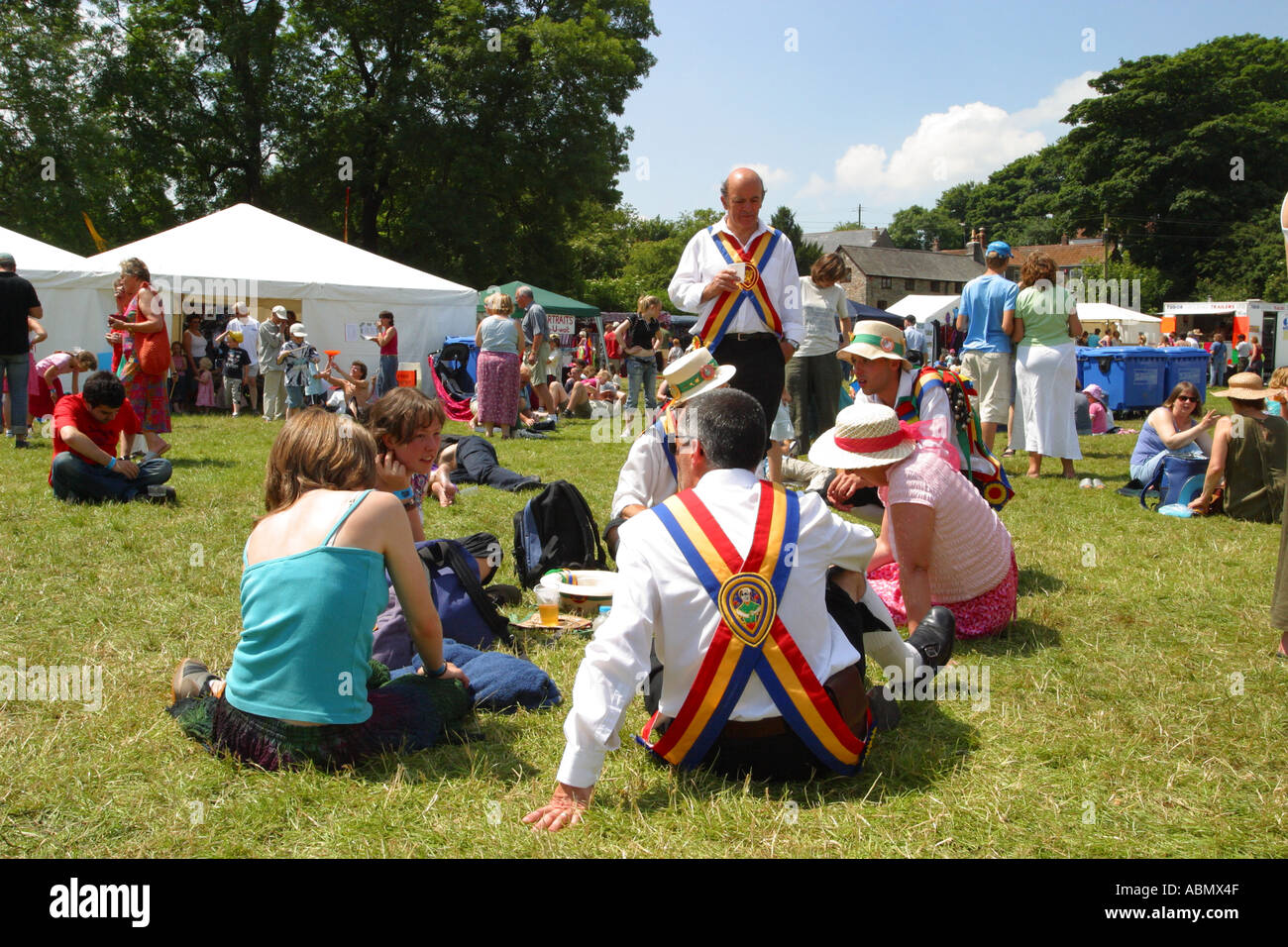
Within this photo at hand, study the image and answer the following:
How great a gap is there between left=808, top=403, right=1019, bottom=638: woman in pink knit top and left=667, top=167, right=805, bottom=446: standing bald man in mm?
1633

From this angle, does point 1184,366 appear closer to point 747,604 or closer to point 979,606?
point 979,606

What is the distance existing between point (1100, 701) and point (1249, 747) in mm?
512

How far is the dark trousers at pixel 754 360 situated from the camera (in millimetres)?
5586

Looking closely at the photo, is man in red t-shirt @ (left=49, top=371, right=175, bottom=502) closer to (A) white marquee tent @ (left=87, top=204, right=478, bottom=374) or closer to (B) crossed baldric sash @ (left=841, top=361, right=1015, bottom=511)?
(B) crossed baldric sash @ (left=841, top=361, right=1015, bottom=511)

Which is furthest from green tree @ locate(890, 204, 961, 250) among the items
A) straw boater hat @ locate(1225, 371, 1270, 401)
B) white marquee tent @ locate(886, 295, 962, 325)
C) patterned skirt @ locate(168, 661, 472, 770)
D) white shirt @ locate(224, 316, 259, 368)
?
patterned skirt @ locate(168, 661, 472, 770)

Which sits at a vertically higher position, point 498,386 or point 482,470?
point 498,386

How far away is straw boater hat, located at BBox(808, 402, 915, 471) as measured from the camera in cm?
372

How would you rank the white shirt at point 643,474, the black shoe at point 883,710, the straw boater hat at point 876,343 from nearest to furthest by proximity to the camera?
the black shoe at point 883,710
the white shirt at point 643,474
the straw boater hat at point 876,343

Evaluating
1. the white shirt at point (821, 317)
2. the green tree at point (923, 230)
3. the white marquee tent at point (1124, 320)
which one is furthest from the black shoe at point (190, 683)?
the green tree at point (923, 230)

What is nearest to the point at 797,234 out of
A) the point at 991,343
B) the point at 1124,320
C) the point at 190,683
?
the point at 1124,320

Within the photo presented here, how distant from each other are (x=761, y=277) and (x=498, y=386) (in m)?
6.68

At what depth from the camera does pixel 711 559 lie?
253cm

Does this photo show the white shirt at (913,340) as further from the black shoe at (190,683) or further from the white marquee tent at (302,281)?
the black shoe at (190,683)

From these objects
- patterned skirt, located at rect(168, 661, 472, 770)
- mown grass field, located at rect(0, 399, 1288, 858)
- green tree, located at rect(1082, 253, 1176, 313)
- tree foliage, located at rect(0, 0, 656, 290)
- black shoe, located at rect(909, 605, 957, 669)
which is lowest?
mown grass field, located at rect(0, 399, 1288, 858)
